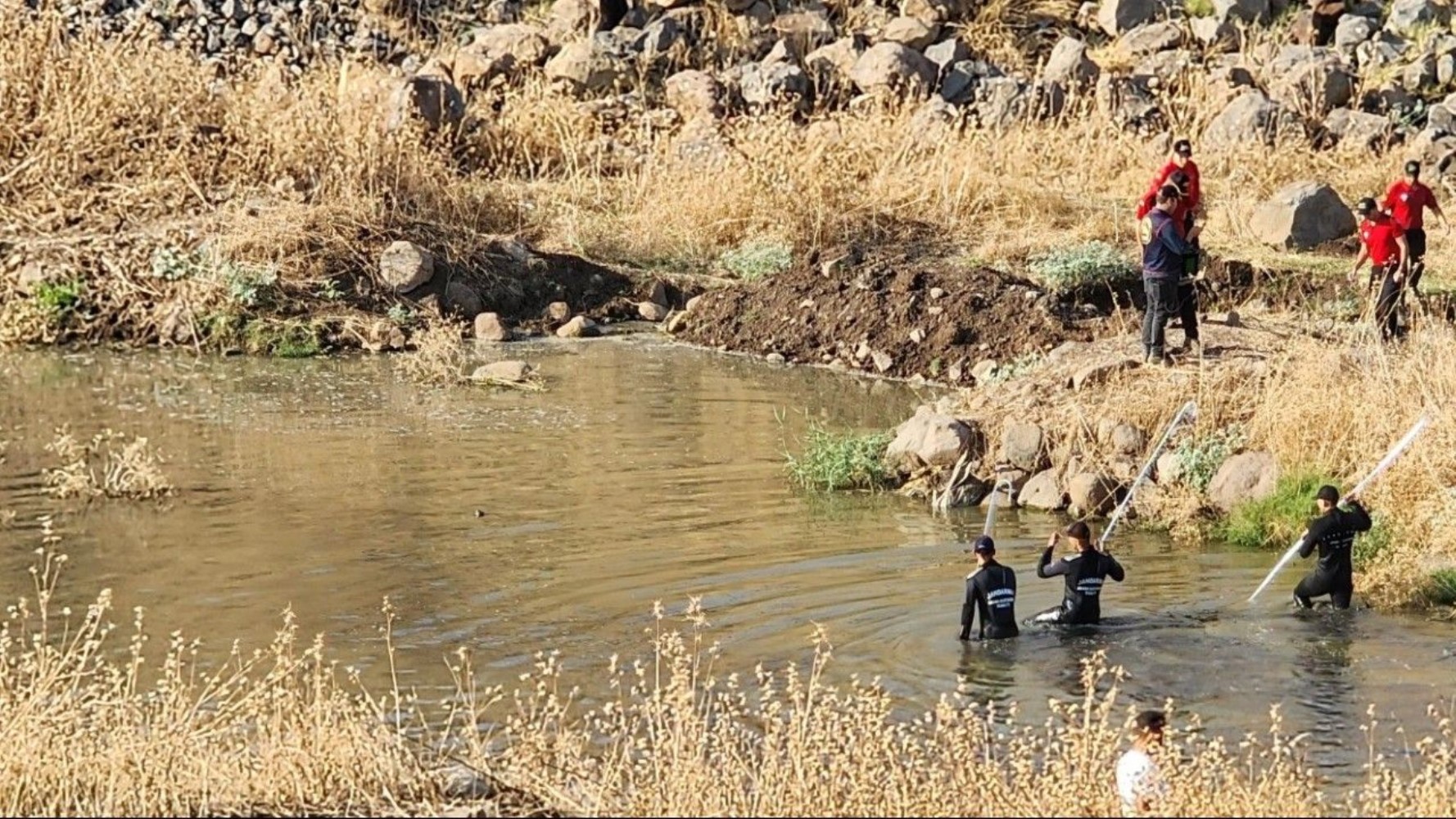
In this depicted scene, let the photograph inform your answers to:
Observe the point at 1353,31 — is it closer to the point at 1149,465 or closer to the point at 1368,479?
the point at 1149,465

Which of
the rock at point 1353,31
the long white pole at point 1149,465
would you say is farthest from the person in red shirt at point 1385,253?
the rock at point 1353,31

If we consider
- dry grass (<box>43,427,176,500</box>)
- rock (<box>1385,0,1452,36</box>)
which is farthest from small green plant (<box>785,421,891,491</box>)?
Answer: rock (<box>1385,0,1452,36</box>)

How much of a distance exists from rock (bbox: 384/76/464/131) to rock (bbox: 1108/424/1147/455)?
459 inches

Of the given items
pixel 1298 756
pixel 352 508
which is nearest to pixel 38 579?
pixel 352 508

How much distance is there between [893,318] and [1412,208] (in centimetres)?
486

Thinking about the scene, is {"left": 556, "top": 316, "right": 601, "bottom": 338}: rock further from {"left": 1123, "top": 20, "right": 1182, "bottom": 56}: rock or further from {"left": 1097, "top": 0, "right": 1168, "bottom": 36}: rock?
{"left": 1097, "top": 0, "right": 1168, "bottom": 36}: rock

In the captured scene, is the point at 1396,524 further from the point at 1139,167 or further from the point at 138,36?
the point at 138,36

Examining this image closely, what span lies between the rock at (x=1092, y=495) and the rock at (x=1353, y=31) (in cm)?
1811

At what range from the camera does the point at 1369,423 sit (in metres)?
15.6

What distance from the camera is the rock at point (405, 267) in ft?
75.5

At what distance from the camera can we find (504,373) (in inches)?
808

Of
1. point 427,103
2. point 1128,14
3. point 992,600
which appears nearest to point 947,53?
point 1128,14

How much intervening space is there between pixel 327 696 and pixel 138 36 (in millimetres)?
19644

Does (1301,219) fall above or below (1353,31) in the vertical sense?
below
